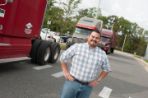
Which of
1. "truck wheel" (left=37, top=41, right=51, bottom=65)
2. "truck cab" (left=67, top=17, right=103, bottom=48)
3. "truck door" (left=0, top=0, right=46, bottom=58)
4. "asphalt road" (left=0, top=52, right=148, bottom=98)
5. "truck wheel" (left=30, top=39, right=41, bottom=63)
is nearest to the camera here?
"asphalt road" (left=0, top=52, right=148, bottom=98)

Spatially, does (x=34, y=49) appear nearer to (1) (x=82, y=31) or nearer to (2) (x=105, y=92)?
(2) (x=105, y=92)

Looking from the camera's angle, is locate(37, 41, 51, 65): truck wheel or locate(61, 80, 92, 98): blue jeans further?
locate(37, 41, 51, 65): truck wheel

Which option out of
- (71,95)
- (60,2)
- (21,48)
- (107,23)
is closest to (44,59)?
(21,48)

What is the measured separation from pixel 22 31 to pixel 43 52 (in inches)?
106

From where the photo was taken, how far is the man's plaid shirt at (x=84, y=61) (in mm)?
5844

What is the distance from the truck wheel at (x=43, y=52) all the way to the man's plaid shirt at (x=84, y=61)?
362 inches

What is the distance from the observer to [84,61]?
5.86m

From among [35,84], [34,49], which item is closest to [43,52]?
[34,49]

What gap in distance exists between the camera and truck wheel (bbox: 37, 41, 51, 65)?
49.5 ft

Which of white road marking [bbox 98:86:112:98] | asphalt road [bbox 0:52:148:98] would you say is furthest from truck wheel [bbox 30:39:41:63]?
white road marking [bbox 98:86:112:98]

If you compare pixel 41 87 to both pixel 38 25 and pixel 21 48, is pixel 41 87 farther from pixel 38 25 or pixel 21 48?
pixel 38 25

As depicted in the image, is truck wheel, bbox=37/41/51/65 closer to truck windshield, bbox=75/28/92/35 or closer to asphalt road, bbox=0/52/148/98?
asphalt road, bbox=0/52/148/98

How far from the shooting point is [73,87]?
5.86m

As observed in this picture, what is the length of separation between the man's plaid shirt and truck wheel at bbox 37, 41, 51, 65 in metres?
9.19
